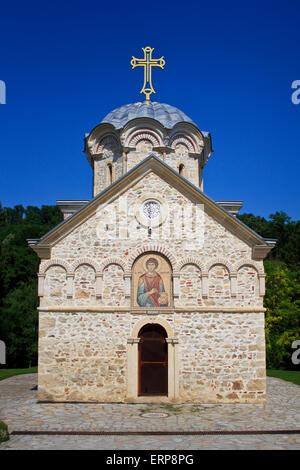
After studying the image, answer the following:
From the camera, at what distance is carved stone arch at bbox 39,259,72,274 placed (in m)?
13.1

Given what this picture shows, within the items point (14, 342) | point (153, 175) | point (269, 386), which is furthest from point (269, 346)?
point (153, 175)

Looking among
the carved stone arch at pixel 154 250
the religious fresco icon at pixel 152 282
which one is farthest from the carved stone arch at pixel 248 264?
the religious fresco icon at pixel 152 282

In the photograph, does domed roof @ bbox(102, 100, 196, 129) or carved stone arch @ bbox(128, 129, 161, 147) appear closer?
carved stone arch @ bbox(128, 129, 161, 147)

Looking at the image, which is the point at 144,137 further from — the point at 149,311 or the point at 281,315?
the point at 281,315

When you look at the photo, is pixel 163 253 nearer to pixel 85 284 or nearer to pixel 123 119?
pixel 85 284

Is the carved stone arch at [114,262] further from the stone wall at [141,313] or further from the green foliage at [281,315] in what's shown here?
the green foliage at [281,315]

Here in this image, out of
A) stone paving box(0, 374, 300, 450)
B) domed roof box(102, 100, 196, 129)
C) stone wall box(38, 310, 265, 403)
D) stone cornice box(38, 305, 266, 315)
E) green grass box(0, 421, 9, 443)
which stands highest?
domed roof box(102, 100, 196, 129)

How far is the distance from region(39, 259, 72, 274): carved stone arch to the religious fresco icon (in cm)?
201

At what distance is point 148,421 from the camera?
10359 mm

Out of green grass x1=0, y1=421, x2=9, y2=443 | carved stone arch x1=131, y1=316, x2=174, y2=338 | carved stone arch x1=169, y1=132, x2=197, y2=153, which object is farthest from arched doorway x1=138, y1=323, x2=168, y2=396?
carved stone arch x1=169, y1=132, x2=197, y2=153

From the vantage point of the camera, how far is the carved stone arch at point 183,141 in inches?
682

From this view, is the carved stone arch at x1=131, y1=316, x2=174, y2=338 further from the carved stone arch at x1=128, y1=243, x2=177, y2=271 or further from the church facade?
the carved stone arch at x1=128, y1=243, x2=177, y2=271

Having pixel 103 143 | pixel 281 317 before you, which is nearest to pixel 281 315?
pixel 281 317

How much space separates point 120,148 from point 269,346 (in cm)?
1696
